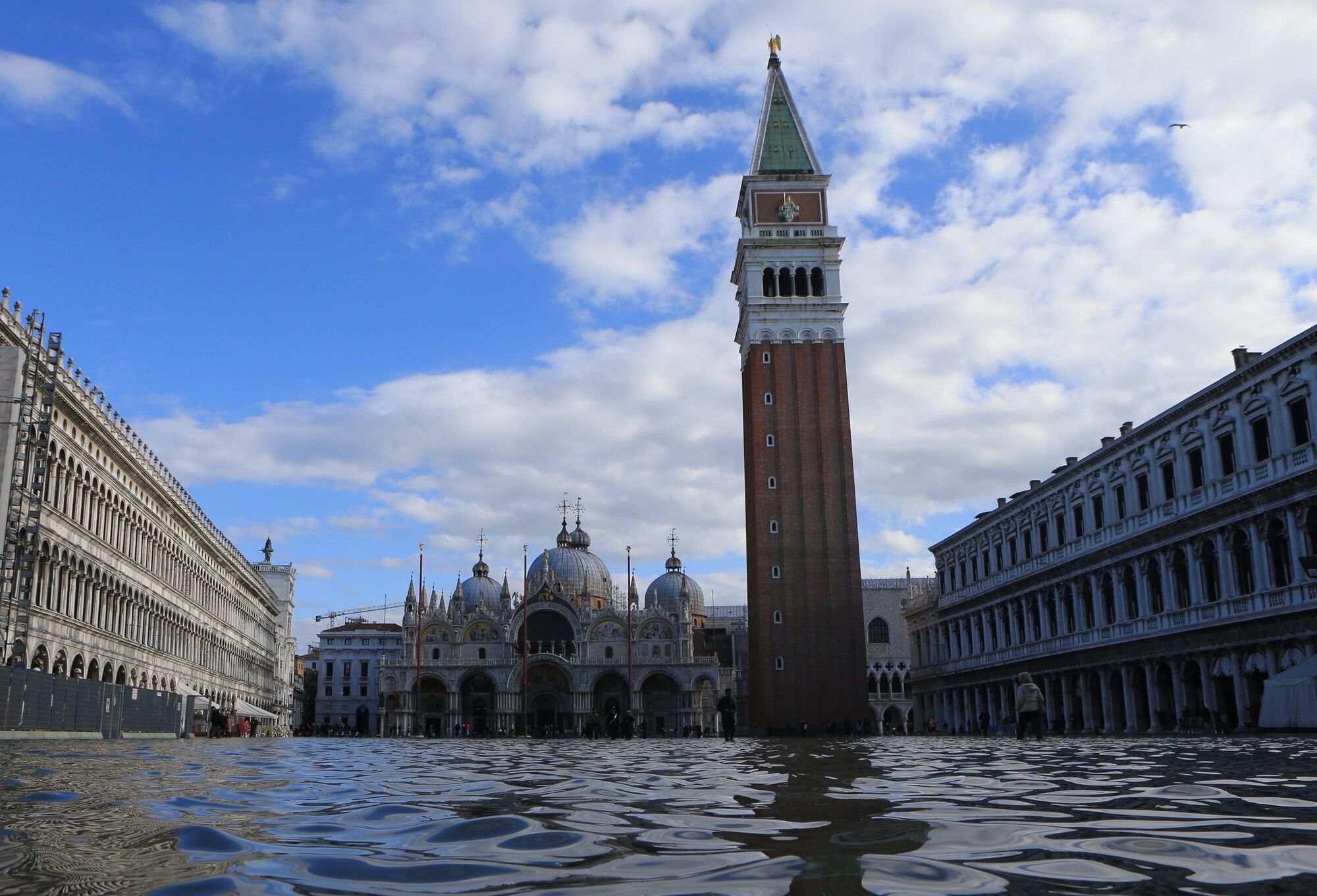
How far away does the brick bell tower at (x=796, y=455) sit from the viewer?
165 feet

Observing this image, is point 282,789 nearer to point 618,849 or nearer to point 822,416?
point 618,849

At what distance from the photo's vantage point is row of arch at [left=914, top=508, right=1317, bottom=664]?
27547 millimetres

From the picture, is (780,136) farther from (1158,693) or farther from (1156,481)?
(1158,693)

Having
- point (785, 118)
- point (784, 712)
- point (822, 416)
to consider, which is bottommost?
point (784, 712)

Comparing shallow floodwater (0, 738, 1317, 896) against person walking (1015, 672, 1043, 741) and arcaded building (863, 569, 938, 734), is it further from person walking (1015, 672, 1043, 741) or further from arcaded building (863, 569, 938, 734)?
arcaded building (863, 569, 938, 734)

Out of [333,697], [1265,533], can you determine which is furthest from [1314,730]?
[333,697]

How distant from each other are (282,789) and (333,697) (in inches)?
3795

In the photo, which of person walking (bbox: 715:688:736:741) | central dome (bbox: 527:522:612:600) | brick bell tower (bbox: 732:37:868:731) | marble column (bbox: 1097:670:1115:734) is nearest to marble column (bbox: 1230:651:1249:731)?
marble column (bbox: 1097:670:1115:734)

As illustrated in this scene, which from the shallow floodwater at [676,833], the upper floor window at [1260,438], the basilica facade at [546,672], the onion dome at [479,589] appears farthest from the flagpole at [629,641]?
the shallow floodwater at [676,833]

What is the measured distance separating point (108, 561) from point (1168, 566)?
31905 millimetres

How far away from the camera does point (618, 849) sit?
3.81 m

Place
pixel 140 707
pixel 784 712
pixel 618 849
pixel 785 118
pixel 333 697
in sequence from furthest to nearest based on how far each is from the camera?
pixel 333 697
pixel 785 118
pixel 784 712
pixel 140 707
pixel 618 849

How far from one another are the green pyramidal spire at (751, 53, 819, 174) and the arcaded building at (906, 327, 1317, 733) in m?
21.8

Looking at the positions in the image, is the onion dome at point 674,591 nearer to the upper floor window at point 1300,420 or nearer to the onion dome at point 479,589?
the onion dome at point 479,589
